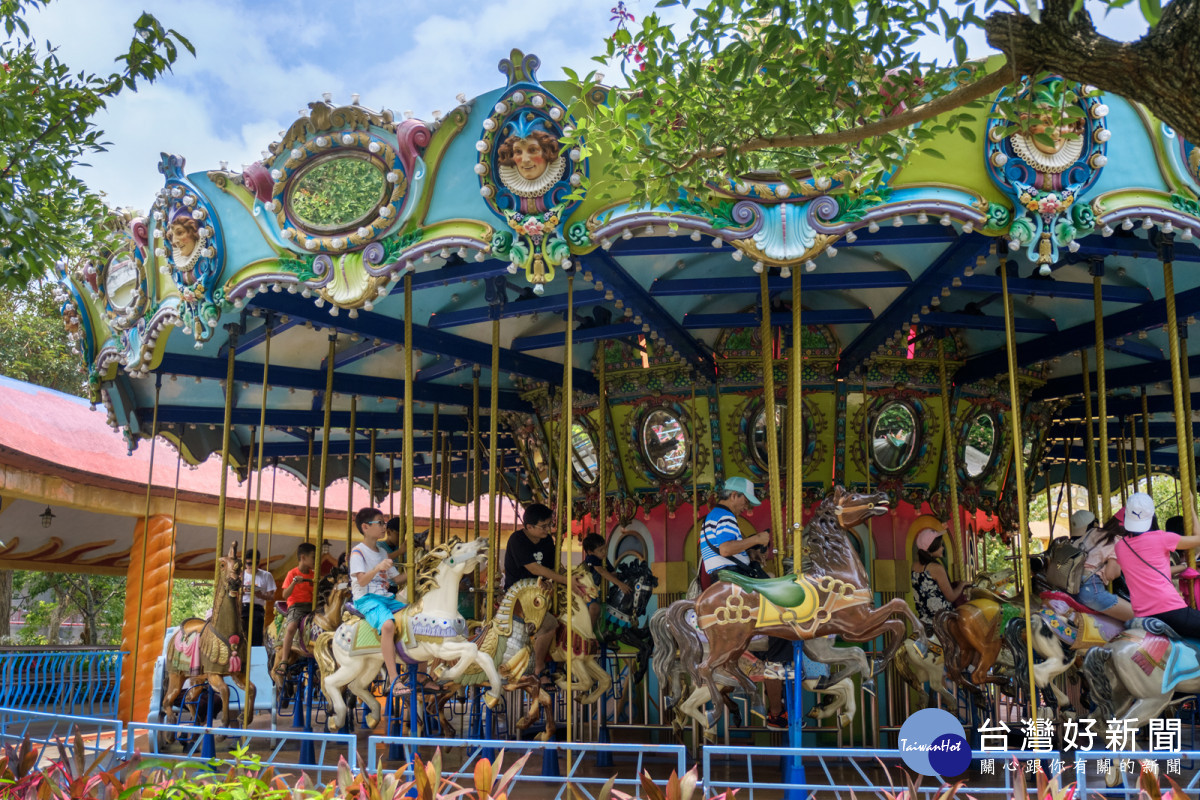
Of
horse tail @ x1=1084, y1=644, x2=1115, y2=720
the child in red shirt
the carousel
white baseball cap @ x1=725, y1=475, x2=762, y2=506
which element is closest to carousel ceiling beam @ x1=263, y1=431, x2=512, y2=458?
the carousel

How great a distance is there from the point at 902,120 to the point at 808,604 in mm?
3124

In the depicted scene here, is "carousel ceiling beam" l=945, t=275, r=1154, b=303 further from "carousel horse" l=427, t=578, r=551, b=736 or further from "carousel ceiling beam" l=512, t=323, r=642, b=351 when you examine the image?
"carousel horse" l=427, t=578, r=551, b=736

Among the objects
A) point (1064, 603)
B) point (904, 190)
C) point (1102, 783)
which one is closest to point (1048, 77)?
point (904, 190)

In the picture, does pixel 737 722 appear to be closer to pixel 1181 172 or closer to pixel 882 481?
pixel 882 481

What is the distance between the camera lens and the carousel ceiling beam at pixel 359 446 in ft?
45.3

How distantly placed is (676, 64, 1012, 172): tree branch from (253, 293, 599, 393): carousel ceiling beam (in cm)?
425

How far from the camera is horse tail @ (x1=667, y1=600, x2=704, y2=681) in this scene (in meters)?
7.12

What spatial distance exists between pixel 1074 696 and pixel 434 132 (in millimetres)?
6404

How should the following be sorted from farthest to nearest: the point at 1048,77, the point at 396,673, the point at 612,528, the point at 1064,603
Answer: the point at 612,528
the point at 396,673
the point at 1064,603
the point at 1048,77

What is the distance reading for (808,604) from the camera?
6539 mm

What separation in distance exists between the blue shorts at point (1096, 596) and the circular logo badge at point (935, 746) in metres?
3.57

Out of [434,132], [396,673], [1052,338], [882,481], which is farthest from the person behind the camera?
[882,481]

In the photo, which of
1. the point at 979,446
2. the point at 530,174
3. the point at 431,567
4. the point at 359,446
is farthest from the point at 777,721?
the point at 359,446

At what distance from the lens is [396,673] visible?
7.81 m
